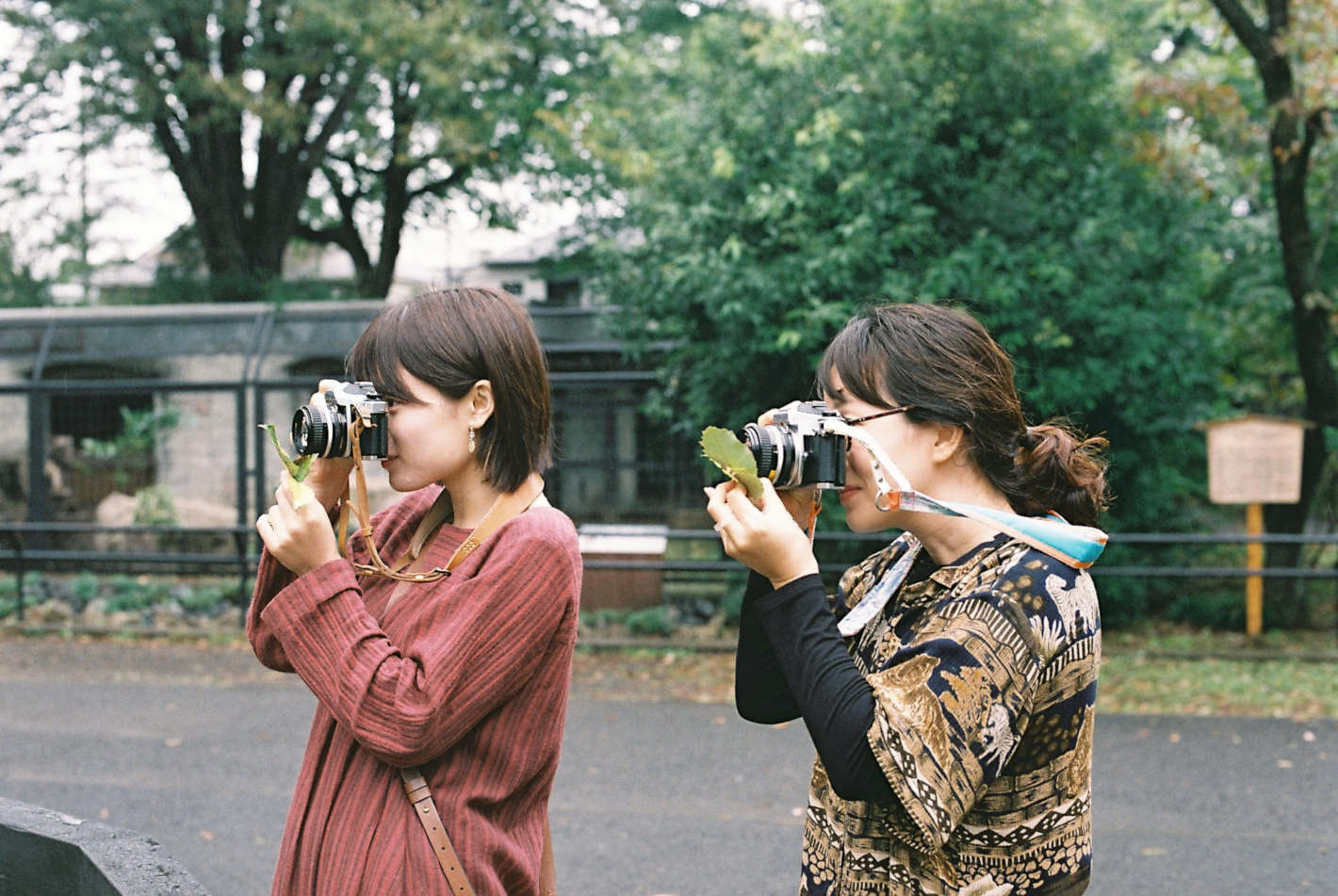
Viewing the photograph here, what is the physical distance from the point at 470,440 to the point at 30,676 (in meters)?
7.79

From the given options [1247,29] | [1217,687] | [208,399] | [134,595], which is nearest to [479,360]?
[1217,687]

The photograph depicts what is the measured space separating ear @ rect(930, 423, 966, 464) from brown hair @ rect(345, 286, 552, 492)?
1.94 feet

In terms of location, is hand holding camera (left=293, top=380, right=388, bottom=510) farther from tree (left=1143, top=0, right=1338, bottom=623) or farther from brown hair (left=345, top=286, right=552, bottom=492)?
tree (left=1143, top=0, right=1338, bottom=623)

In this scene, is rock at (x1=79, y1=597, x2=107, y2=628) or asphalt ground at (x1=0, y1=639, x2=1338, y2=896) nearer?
asphalt ground at (x1=0, y1=639, x2=1338, y2=896)

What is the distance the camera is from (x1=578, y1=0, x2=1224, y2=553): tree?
25.8 ft

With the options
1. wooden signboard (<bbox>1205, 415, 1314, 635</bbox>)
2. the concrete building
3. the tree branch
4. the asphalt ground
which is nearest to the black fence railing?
wooden signboard (<bbox>1205, 415, 1314, 635</bbox>)

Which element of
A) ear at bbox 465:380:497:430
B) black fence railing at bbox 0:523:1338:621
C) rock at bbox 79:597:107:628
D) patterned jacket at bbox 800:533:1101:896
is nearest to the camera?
patterned jacket at bbox 800:533:1101:896

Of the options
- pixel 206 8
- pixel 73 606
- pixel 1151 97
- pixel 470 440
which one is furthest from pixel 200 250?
pixel 470 440

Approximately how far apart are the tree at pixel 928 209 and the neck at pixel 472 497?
596 centimetres

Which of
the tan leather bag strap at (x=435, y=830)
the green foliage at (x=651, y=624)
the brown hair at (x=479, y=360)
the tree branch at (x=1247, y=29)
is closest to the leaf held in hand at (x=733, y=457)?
the brown hair at (x=479, y=360)

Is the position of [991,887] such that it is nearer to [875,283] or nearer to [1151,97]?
[875,283]

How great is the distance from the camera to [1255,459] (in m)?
8.78

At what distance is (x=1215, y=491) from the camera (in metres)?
8.80

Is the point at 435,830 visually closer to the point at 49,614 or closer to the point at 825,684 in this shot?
the point at 825,684
